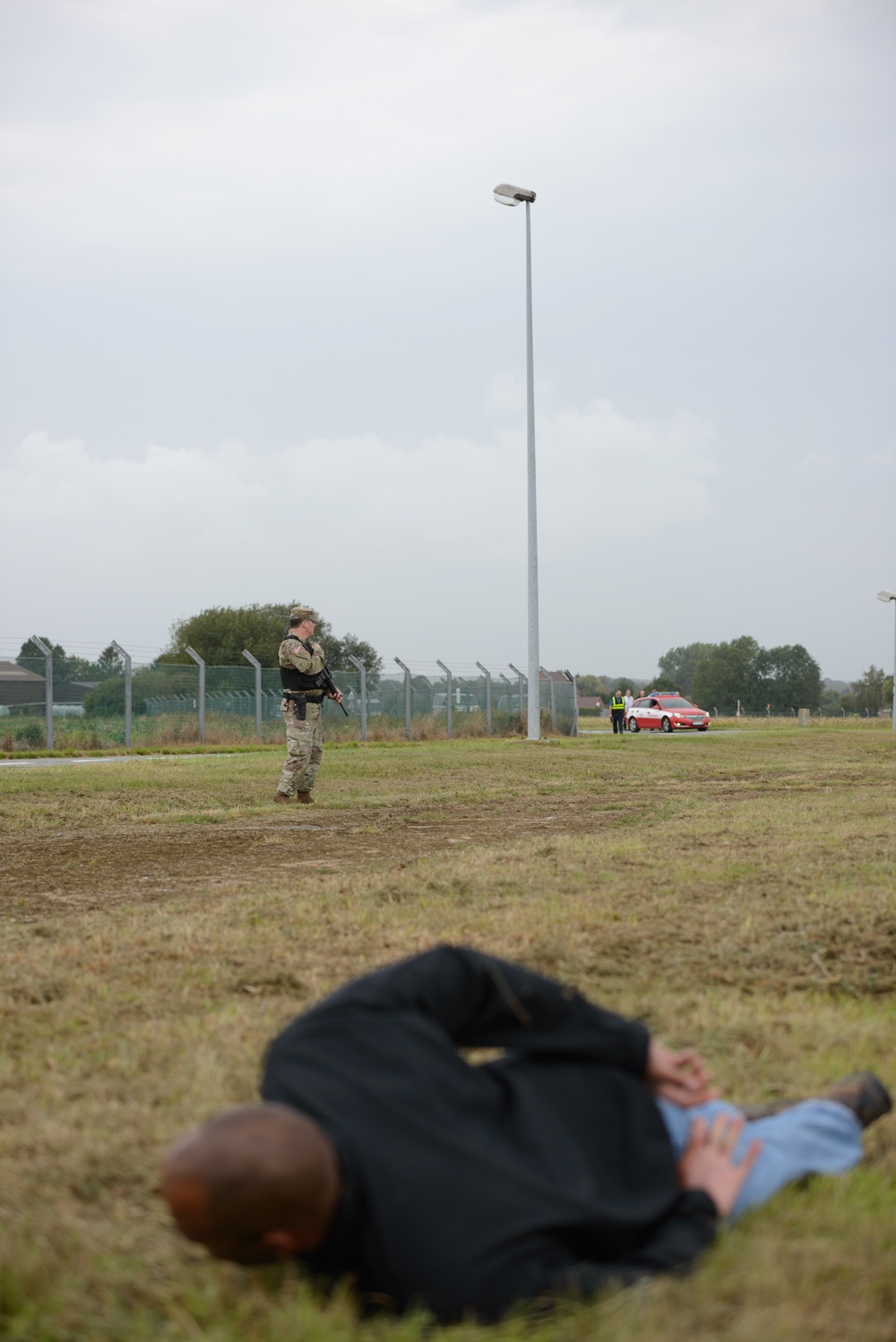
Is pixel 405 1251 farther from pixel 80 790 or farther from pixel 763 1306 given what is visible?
pixel 80 790

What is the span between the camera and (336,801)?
11.7 metres

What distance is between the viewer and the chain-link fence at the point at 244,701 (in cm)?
2164

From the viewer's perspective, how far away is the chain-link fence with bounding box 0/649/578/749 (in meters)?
21.6

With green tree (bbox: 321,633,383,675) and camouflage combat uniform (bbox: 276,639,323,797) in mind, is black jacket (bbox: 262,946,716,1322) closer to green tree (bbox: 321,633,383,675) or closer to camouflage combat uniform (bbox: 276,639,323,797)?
camouflage combat uniform (bbox: 276,639,323,797)

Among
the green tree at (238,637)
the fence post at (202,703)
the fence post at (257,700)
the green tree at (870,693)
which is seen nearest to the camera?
the fence post at (202,703)

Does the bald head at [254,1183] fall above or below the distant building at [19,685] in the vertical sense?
below

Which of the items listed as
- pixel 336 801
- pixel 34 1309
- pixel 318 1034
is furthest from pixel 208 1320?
pixel 336 801

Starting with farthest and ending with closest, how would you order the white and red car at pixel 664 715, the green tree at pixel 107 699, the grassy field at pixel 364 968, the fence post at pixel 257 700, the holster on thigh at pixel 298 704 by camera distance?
the white and red car at pixel 664 715 → the fence post at pixel 257 700 → the green tree at pixel 107 699 → the holster on thigh at pixel 298 704 → the grassy field at pixel 364 968

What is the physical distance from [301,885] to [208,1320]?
4586mm

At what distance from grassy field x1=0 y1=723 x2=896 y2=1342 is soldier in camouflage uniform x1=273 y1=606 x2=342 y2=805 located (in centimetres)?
51

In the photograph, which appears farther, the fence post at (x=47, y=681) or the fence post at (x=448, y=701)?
the fence post at (x=448, y=701)

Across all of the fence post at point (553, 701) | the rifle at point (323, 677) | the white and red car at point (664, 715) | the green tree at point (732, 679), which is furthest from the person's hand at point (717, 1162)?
the green tree at point (732, 679)

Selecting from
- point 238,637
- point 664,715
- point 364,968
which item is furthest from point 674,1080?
point 238,637

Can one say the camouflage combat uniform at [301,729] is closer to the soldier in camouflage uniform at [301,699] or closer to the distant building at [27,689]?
the soldier in camouflage uniform at [301,699]
